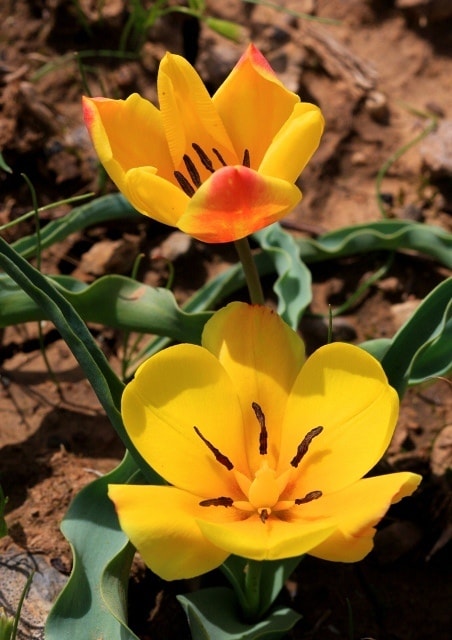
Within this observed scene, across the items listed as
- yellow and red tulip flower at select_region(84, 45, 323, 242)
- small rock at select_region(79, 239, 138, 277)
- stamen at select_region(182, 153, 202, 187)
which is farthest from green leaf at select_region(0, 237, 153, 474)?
small rock at select_region(79, 239, 138, 277)

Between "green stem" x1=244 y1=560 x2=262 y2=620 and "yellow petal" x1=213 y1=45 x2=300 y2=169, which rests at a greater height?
"yellow petal" x1=213 y1=45 x2=300 y2=169

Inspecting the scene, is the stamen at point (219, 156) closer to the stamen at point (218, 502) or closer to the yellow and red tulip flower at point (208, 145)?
the yellow and red tulip flower at point (208, 145)

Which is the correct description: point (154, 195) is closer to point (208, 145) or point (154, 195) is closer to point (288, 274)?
point (208, 145)

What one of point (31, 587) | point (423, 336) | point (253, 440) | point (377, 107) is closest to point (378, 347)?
point (423, 336)

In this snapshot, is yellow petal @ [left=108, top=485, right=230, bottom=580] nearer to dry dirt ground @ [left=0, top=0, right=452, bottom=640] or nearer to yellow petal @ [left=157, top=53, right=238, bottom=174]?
dry dirt ground @ [left=0, top=0, right=452, bottom=640]

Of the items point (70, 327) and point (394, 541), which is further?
point (394, 541)

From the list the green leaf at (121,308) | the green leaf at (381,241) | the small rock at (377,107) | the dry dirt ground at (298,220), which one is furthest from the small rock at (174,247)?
the small rock at (377,107)

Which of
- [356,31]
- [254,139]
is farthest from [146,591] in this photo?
[356,31]
